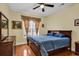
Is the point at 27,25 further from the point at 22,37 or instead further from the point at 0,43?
the point at 0,43

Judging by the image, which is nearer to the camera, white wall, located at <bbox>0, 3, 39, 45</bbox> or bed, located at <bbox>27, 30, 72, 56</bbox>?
white wall, located at <bbox>0, 3, 39, 45</bbox>

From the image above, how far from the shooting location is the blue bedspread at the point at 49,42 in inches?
63.7

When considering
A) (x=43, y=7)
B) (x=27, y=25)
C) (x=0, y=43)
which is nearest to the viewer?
(x=0, y=43)

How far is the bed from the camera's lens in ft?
5.27

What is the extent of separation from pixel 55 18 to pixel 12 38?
2.83ft

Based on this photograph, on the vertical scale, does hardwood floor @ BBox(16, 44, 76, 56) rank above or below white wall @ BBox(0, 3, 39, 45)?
below

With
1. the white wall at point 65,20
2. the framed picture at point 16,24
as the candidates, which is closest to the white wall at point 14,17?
the framed picture at point 16,24

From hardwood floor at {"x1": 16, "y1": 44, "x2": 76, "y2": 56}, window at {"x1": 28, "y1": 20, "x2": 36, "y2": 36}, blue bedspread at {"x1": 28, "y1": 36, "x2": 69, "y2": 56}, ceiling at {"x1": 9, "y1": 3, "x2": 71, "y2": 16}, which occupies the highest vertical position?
ceiling at {"x1": 9, "y1": 3, "x2": 71, "y2": 16}

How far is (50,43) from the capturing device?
1744mm

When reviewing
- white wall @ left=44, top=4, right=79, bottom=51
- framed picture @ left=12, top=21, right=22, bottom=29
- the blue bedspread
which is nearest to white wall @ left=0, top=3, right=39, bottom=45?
framed picture @ left=12, top=21, right=22, bottom=29

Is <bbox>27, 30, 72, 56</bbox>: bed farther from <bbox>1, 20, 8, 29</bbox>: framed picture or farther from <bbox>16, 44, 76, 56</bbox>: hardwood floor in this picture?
<bbox>1, 20, 8, 29</bbox>: framed picture

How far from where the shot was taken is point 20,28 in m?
1.57

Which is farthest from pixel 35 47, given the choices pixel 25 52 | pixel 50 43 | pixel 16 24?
pixel 16 24

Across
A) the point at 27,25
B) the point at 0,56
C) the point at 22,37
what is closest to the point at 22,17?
the point at 27,25
